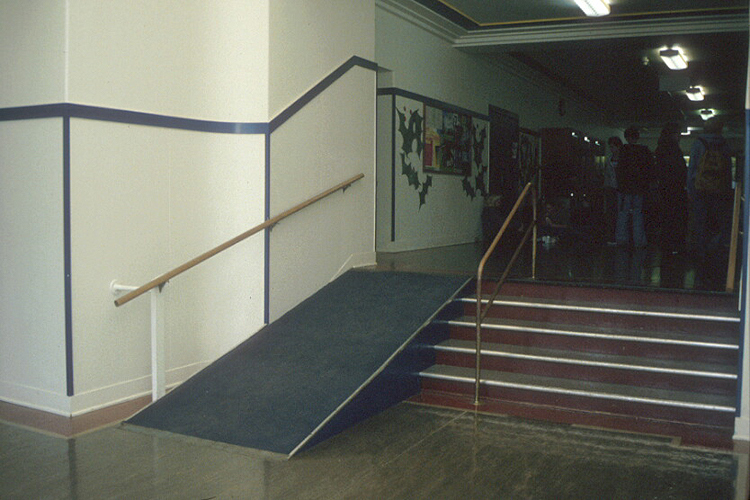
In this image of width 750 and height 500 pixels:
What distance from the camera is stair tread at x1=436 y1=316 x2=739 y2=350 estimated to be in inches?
188

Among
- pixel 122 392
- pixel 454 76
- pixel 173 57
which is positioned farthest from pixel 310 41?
pixel 454 76

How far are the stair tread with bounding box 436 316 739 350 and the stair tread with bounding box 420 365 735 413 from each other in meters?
0.39

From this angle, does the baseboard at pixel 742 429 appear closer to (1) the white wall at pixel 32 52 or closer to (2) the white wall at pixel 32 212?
(2) the white wall at pixel 32 212

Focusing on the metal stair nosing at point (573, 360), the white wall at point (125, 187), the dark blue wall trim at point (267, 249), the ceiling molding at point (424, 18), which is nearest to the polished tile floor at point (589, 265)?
the metal stair nosing at point (573, 360)

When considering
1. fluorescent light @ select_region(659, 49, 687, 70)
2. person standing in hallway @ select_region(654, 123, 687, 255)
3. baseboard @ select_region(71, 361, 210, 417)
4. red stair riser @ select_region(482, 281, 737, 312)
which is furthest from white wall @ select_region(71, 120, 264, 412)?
fluorescent light @ select_region(659, 49, 687, 70)

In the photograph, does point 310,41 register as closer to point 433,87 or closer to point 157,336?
point 157,336

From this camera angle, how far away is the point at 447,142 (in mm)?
9867

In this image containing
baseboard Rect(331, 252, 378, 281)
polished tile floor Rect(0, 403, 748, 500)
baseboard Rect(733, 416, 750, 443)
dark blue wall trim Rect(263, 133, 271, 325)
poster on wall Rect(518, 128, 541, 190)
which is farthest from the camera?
poster on wall Rect(518, 128, 541, 190)

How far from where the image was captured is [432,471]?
3537 millimetres

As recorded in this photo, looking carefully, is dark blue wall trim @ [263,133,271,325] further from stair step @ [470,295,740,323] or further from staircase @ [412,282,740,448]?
stair step @ [470,295,740,323]

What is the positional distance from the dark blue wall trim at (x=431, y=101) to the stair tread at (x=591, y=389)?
4.29 metres

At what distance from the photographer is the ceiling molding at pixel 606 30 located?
842 cm

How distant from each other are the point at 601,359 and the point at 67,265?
136 inches

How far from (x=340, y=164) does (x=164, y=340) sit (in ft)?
7.72
